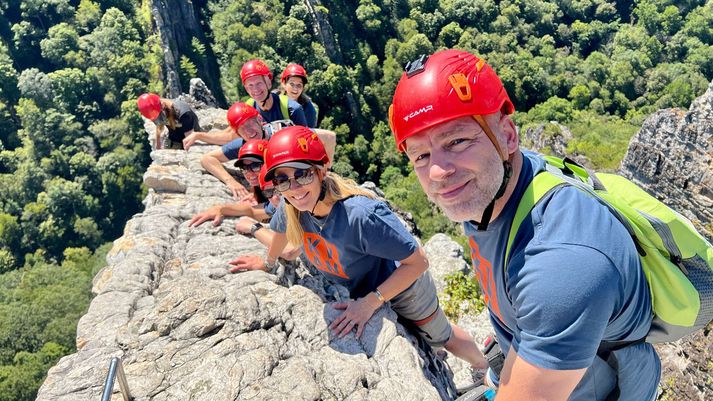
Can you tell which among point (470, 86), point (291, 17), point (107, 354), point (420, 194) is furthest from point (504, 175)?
point (291, 17)

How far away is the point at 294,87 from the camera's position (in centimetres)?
864

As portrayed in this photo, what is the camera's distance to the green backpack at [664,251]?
190 cm

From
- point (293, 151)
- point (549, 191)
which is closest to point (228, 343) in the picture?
point (293, 151)

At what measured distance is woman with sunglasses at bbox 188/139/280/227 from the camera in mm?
6059

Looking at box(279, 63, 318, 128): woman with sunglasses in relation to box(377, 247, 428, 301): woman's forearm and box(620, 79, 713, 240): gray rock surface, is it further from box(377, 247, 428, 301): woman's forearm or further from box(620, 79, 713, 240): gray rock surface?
box(620, 79, 713, 240): gray rock surface

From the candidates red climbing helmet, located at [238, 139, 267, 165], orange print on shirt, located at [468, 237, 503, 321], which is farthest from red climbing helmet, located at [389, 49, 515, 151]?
red climbing helmet, located at [238, 139, 267, 165]

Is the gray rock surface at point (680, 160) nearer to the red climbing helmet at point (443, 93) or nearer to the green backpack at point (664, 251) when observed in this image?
the green backpack at point (664, 251)

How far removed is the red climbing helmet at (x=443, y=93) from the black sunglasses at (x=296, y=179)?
167 cm

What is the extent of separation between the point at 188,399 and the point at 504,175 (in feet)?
9.81

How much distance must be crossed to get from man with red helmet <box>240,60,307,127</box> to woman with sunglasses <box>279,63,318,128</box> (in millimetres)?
506

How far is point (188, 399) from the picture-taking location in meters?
3.48

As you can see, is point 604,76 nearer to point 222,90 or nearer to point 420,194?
point 420,194

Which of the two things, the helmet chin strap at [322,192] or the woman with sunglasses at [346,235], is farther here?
the helmet chin strap at [322,192]

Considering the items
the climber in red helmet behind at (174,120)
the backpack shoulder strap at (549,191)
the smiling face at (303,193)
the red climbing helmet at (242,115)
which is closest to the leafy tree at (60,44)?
the climber in red helmet behind at (174,120)
